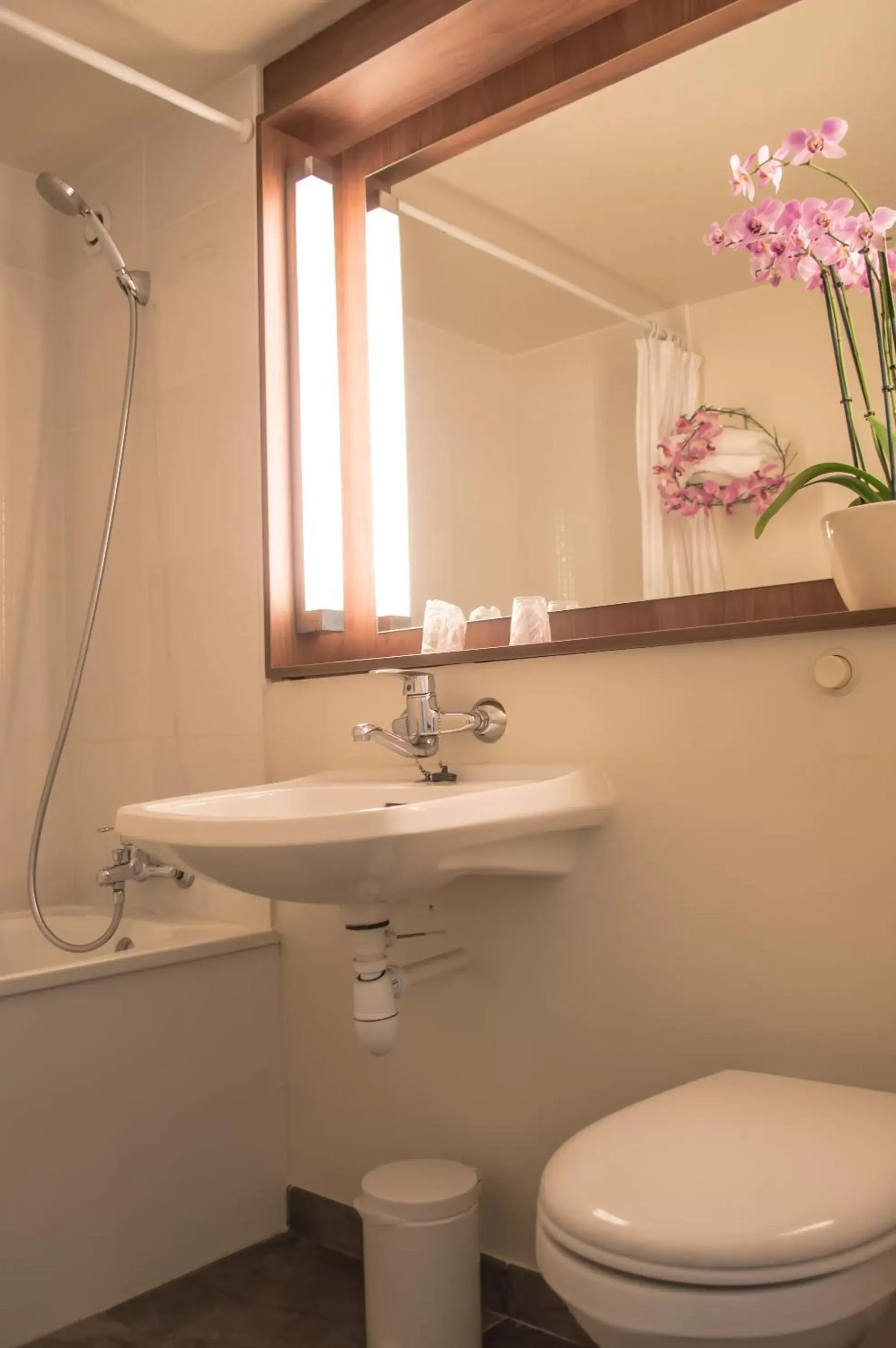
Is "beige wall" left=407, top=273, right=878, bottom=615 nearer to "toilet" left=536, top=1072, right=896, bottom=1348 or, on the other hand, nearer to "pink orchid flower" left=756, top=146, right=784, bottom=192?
"pink orchid flower" left=756, top=146, right=784, bottom=192

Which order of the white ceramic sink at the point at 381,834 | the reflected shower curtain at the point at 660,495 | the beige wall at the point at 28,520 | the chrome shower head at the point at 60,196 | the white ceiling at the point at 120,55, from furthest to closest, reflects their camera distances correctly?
the beige wall at the point at 28,520, the chrome shower head at the point at 60,196, the white ceiling at the point at 120,55, the reflected shower curtain at the point at 660,495, the white ceramic sink at the point at 381,834

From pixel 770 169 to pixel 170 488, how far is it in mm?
1258

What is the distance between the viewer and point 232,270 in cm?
216

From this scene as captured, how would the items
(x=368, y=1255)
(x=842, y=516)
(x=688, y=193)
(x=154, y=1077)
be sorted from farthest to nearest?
(x=154, y=1077) < (x=688, y=193) < (x=368, y=1255) < (x=842, y=516)

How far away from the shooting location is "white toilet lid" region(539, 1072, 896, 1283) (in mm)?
891

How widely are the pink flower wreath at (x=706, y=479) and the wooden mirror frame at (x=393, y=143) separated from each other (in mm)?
130

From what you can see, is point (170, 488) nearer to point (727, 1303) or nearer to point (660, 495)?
point (660, 495)

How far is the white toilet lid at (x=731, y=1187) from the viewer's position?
891 millimetres

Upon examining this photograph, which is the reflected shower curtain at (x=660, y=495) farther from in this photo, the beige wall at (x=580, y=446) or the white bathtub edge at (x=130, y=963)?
the white bathtub edge at (x=130, y=963)

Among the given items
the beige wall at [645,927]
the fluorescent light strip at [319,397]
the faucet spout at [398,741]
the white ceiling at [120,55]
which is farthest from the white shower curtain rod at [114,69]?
the faucet spout at [398,741]

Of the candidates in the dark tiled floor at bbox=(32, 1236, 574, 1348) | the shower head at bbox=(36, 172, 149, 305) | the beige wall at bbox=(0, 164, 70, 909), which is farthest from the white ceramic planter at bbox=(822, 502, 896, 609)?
the beige wall at bbox=(0, 164, 70, 909)

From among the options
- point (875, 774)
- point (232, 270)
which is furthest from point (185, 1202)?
point (232, 270)

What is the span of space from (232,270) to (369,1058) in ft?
4.73

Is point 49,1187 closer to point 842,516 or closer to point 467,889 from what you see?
point 467,889
